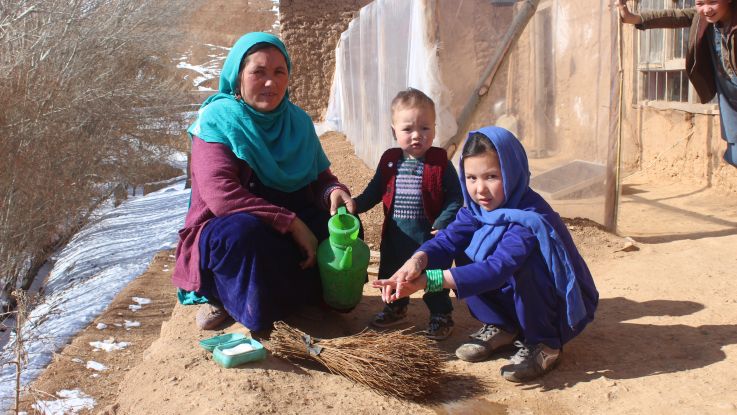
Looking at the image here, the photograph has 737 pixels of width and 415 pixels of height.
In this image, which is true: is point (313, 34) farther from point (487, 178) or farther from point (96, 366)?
point (487, 178)

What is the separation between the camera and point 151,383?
255cm

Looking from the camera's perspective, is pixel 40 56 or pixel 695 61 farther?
pixel 40 56

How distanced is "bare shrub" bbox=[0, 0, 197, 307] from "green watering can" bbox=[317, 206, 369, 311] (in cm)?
544

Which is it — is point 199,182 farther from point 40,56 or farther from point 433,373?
point 40,56

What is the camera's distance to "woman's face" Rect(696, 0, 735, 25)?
334cm

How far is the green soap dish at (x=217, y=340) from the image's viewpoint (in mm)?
2689

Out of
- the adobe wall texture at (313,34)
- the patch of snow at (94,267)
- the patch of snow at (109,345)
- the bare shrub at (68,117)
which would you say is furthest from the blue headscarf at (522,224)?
the adobe wall texture at (313,34)

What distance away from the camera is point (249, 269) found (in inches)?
110

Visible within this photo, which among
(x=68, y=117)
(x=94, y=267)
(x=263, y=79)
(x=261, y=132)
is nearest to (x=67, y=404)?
(x=261, y=132)

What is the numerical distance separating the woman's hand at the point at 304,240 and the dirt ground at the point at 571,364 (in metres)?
0.29

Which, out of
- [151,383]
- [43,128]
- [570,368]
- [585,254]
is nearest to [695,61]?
[585,254]

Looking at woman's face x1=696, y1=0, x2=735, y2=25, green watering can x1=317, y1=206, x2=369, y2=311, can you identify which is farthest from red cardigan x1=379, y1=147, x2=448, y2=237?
woman's face x1=696, y1=0, x2=735, y2=25

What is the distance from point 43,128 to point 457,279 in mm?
7147

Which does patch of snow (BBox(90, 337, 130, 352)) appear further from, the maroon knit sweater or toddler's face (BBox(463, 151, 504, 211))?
toddler's face (BBox(463, 151, 504, 211))
